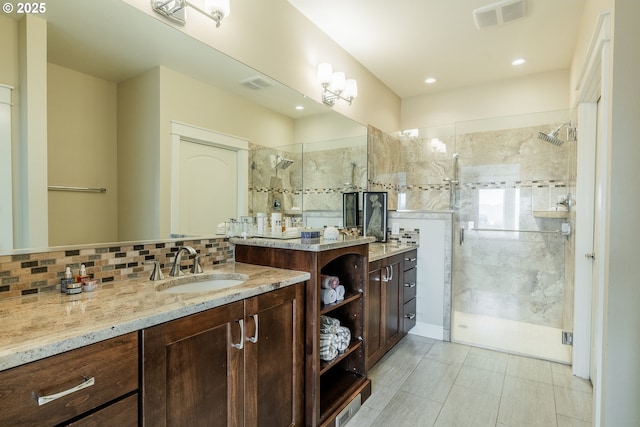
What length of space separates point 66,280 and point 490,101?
4.09 meters

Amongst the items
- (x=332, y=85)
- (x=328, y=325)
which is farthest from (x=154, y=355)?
(x=332, y=85)

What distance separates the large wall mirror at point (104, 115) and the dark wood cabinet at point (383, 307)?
1205 millimetres

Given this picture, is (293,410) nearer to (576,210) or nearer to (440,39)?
(576,210)

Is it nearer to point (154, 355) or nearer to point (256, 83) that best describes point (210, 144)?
point (256, 83)

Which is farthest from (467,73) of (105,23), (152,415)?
(152,415)

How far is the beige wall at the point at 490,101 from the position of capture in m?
3.32

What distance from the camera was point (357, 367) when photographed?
6.88ft

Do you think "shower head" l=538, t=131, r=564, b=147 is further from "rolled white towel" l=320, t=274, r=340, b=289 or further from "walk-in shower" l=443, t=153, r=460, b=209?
"rolled white towel" l=320, t=274, r=340, b=289

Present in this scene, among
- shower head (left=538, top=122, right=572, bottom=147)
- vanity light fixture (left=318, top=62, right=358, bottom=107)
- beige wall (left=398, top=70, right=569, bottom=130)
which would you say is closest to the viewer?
vanity light fixture (left=318, top=62, right=358, bottom=107)

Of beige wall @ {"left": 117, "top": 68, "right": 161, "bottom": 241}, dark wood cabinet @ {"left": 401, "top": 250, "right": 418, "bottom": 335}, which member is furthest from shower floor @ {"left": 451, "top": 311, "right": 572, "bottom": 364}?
beige wall @ {"left": 117, "top": 68, "right": 161, "bottom": 241}

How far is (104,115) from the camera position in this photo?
4.40ft

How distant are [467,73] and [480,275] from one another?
2168mm

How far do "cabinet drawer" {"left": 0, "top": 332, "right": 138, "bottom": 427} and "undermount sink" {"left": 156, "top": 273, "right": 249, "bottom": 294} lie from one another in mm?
519

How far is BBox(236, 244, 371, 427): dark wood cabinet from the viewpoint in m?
1.60
